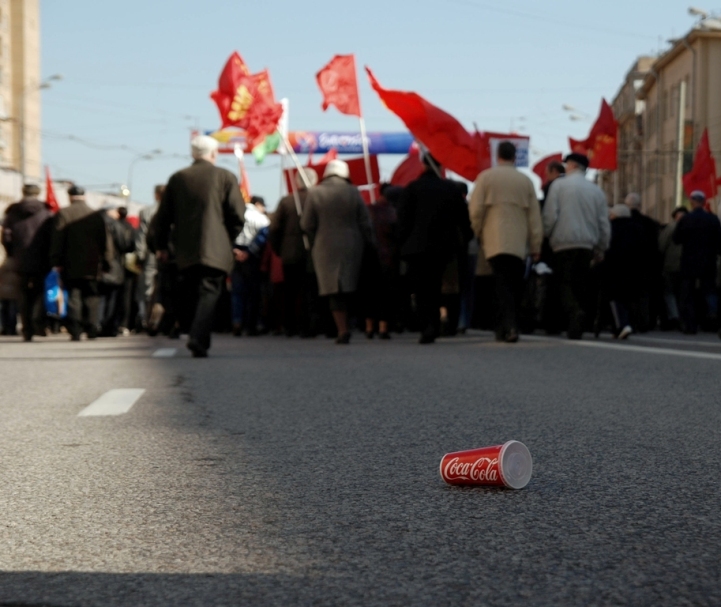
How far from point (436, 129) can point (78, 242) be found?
4.64 meters

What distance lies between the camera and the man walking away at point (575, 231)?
14.4 metres

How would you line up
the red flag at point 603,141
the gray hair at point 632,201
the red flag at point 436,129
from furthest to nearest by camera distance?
the red flag at point 603,141, the gray hair at point 632,201, the red flag at point 436,129

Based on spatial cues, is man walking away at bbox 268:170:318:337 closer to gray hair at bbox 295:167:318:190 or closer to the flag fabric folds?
gray hair at bbox 295:167:318:190

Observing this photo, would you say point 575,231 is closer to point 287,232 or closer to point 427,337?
point 427,337

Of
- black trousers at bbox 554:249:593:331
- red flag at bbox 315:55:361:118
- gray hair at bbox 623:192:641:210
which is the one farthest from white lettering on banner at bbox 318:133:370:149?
black trousers at bbox 554:249:593:331

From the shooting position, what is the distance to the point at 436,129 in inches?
704

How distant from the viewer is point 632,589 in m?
2.87

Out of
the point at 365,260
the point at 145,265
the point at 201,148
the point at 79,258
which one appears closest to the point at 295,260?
the point at 79,258

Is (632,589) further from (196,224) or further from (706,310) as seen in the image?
(706,310)

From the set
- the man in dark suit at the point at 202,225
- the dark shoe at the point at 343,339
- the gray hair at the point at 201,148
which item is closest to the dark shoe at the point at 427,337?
the dark shoe at the point at 343,339

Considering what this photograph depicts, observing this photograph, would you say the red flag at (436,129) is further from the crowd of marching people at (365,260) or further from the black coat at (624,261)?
the black coat at (624,261)

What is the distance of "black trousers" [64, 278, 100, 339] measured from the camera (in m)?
17.5

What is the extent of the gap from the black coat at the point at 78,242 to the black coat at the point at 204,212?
556 cm

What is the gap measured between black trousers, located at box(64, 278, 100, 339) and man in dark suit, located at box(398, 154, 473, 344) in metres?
4.75
